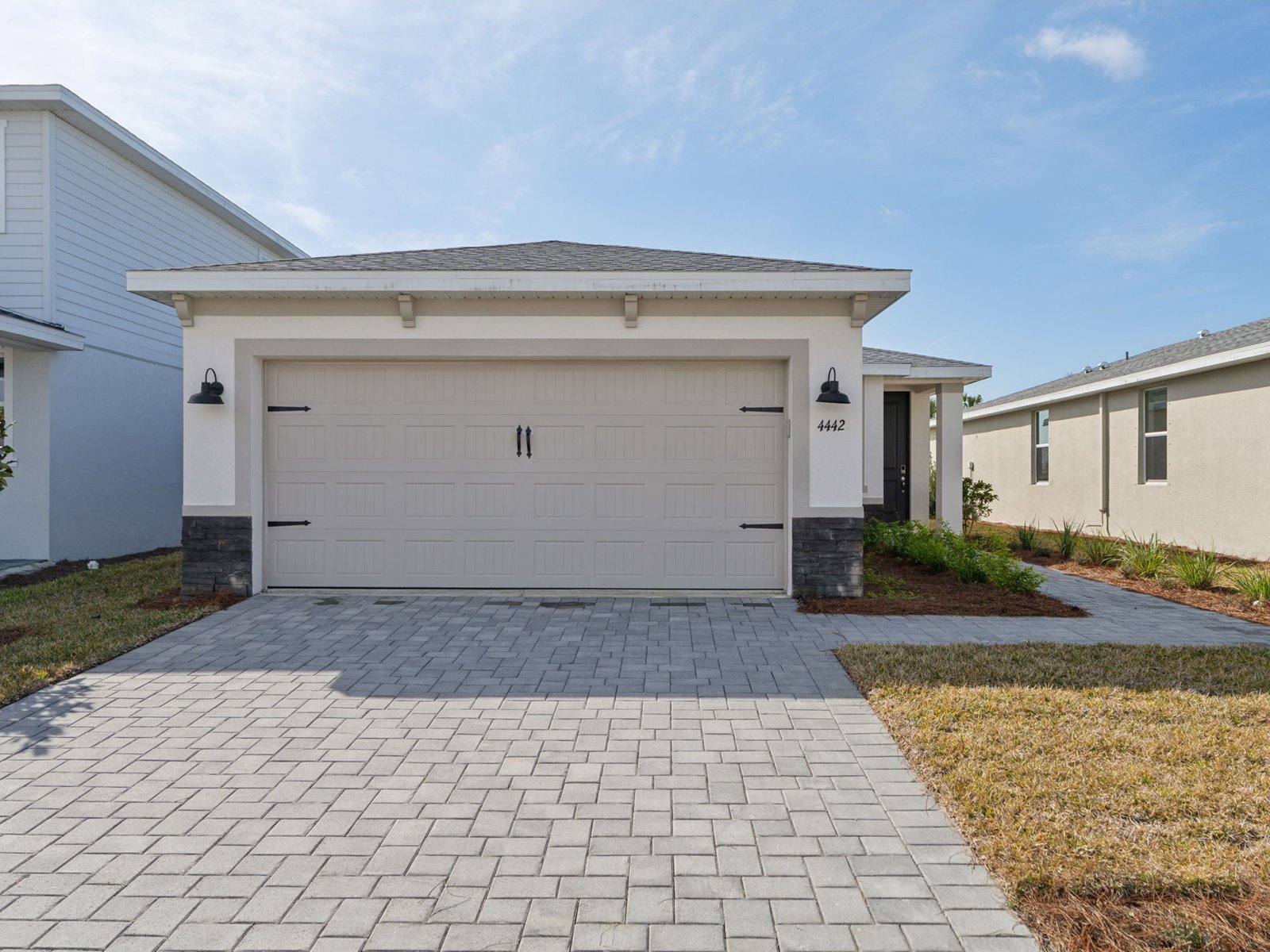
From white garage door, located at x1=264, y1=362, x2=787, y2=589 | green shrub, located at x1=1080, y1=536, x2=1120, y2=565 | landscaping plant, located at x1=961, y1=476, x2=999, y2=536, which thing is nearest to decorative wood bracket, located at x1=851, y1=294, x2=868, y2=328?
white garage door, located at x1=264, y1=362, x2=787, y2=589

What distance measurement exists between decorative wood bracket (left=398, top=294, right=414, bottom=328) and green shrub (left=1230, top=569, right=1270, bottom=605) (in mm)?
8728

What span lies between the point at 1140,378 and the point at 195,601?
13731 millimetres

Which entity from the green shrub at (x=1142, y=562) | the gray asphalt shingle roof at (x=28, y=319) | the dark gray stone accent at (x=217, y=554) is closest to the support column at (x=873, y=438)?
the green shrub at (x=1142, y=562)

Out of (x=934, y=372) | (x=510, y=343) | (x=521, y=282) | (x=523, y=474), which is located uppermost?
(x=521, y=282)

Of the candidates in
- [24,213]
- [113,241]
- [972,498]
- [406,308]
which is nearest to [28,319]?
[24,213]

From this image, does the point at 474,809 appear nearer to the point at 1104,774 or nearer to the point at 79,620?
the point at 1104,774

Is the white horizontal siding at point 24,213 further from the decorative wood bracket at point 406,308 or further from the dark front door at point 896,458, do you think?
the dark front door at point 896,458

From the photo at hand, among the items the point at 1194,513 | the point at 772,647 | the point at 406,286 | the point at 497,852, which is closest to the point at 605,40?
the point at 406,286

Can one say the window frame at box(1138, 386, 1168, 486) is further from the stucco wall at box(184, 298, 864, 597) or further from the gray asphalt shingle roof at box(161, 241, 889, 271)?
the gray asphalt shingle roof at box(161, 241, 889, 271)

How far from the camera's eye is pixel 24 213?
9430mm

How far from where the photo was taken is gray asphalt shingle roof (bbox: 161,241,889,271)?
23.0 feet

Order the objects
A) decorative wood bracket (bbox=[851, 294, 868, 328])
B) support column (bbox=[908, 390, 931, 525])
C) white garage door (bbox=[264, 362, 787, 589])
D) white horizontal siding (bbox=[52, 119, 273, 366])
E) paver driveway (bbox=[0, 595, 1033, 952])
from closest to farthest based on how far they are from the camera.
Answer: paver driveway (bbox=[0, 595, 1033, 952]) < decorative wood bracket (bbox=[851, 294, 868, 328]) < white garage door (bbox=[264, 362, 787, 589]) < white horizontal siding (bbox=[52, 119, 273, 366]) < support column (bbox=[908, 390, 931, 525])

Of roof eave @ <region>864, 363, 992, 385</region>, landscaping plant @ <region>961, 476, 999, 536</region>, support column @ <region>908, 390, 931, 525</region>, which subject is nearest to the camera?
Result: roof eave @ <region>864, 363, 992, 385</region>

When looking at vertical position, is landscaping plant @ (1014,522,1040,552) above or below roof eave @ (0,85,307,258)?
below
